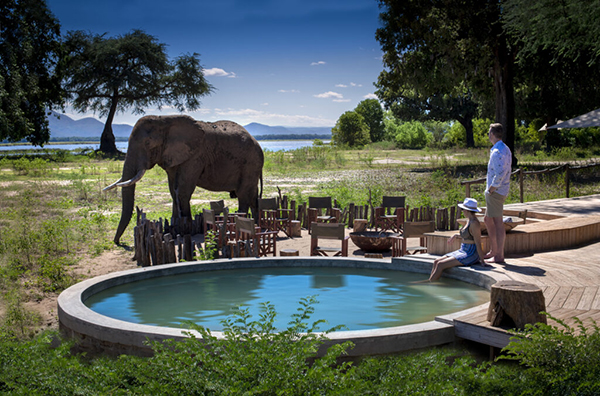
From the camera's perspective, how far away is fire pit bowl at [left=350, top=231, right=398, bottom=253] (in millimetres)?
11078

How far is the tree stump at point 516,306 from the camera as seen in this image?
5.16 m

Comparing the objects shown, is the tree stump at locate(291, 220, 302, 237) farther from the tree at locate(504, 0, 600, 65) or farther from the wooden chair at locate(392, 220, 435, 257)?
the tree at locate(504, 0, 600, 65)

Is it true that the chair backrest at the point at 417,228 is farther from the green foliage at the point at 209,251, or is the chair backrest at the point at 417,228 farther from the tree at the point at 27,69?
the tree at the point at 27,69

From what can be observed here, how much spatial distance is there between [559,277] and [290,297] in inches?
140

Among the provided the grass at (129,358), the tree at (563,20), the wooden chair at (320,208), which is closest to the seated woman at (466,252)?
the grass at (129,358)

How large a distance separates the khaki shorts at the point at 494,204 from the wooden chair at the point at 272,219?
6.44 m

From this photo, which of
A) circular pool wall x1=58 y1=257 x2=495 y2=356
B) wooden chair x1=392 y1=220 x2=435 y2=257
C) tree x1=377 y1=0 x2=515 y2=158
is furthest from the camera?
Answer: tree x1=377 y1=0 x2=515 y2=158

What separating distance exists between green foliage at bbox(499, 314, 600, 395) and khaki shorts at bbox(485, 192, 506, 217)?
346 centimetres

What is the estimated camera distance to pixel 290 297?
7.77 meters

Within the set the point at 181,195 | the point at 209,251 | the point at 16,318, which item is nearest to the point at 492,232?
the point at 209,251

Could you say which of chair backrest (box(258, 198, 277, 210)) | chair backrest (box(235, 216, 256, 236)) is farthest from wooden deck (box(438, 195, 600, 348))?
chair backrest (box(258, 198, 277, 210))

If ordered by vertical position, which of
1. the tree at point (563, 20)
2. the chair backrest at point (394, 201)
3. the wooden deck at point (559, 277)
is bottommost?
the wooden deck at point (559, 277)

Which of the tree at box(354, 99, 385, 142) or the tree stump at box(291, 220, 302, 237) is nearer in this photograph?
the tree stump at box(291, 220, 302, 237)

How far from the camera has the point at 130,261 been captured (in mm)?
10664
